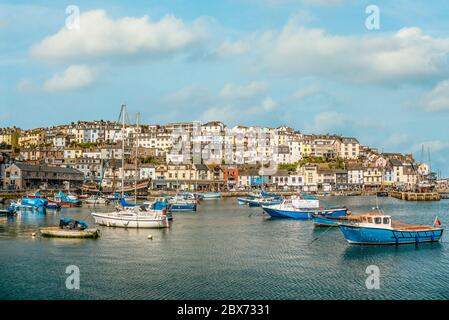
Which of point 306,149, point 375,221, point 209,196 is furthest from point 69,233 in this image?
point 306,149

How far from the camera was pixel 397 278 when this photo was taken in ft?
85.6

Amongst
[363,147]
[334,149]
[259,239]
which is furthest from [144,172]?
[259,239]

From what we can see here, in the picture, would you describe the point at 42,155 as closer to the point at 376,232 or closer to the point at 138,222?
the point at 138,222

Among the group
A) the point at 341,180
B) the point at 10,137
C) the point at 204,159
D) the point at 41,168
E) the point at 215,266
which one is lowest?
the point at 215,266

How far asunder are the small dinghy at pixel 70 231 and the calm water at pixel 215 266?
2.92 feet

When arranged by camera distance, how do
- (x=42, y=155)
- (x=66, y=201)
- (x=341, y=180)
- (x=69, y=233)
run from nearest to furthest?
(x=69, y=233) < (x=66, y=201) < (x=42, y=155) < (x=341, y=180)

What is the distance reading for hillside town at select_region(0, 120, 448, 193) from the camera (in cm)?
12406

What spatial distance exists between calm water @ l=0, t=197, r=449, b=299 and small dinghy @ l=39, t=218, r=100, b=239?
889mm

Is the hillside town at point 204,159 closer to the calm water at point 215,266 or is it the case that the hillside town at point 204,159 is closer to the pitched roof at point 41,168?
the pitched roof at point 41,168

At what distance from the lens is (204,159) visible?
148500 mm

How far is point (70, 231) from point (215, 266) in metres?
13.9

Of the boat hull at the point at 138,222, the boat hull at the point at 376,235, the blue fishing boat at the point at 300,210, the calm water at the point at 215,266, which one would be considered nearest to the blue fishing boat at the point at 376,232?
the boat hull at the point at 376,235
